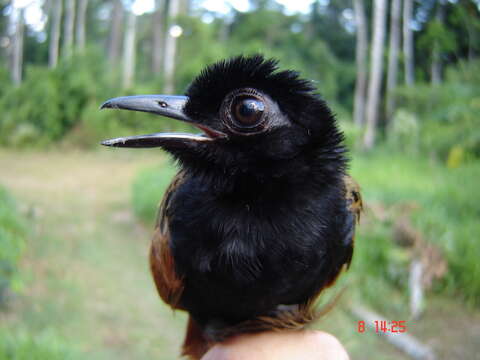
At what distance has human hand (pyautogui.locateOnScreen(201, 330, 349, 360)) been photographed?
1.80m

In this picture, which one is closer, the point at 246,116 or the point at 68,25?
the point at 246,116

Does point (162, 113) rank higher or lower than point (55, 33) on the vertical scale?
lower

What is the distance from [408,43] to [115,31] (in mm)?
17151

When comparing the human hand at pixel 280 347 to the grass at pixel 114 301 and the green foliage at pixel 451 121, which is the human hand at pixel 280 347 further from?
the green foliage at pixel 451 121

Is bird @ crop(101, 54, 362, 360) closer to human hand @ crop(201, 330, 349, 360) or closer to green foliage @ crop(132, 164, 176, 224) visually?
human hand @ crop(201, 330, 349, 360)

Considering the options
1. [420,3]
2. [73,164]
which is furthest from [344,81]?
[73,164]

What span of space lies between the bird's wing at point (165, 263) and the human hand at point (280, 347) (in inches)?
12.2

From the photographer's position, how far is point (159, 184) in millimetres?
8969

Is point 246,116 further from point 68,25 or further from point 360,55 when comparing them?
point 360,55

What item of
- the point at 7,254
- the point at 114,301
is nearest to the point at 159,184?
the point at 114,301

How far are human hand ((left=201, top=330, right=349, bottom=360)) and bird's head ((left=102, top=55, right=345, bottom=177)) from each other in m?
0.81

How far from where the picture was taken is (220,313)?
1833 millimetres

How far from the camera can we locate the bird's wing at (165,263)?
5.97 feet

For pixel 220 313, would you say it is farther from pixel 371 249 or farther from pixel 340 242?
pixel 371 249
